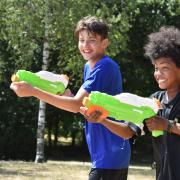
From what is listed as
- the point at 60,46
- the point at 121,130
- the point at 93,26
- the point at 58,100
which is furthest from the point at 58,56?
the point at 121,130

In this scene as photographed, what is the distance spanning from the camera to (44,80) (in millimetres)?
3221

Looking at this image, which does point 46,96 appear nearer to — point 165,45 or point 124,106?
point 124,106

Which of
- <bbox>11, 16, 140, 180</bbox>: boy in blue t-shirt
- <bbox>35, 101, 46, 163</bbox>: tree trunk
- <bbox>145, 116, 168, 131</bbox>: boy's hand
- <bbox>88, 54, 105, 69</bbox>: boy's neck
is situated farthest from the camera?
<bbox>35, 101, 46, 163</bbox>: tree trunk

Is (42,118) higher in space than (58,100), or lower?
lower

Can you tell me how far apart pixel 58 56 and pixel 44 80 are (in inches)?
562

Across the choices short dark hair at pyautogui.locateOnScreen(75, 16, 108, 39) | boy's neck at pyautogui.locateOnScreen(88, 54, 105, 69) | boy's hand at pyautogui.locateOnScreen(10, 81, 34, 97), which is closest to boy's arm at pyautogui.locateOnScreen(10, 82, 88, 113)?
boy's hand at pyautogui.locateOnScreen(10, 81, 34, 97)

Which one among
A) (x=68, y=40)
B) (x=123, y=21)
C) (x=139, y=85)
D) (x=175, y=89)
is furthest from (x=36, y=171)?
(x=139, y=85)

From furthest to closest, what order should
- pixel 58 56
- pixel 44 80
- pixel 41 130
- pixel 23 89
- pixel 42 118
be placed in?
pixel 58 56, pixel 41 130, pixel 42 118, pixel 44 80, pixel 23 89

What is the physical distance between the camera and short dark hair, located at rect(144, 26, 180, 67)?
2.76m

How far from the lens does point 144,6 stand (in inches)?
732

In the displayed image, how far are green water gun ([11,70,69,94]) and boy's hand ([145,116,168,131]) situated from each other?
2.96ft

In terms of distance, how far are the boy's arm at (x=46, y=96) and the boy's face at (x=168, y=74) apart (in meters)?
0.61

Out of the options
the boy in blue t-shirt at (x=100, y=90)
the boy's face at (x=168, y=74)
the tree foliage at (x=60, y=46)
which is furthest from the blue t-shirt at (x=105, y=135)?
the tree foliage at (x=60, y=46)

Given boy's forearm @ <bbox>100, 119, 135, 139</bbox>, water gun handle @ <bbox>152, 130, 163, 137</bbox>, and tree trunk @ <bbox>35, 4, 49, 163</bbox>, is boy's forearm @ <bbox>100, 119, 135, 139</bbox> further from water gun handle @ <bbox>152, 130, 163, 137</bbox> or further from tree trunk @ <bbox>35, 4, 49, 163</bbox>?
tree trunk @ <bbox>35, 4, 49, 163</bbox>
